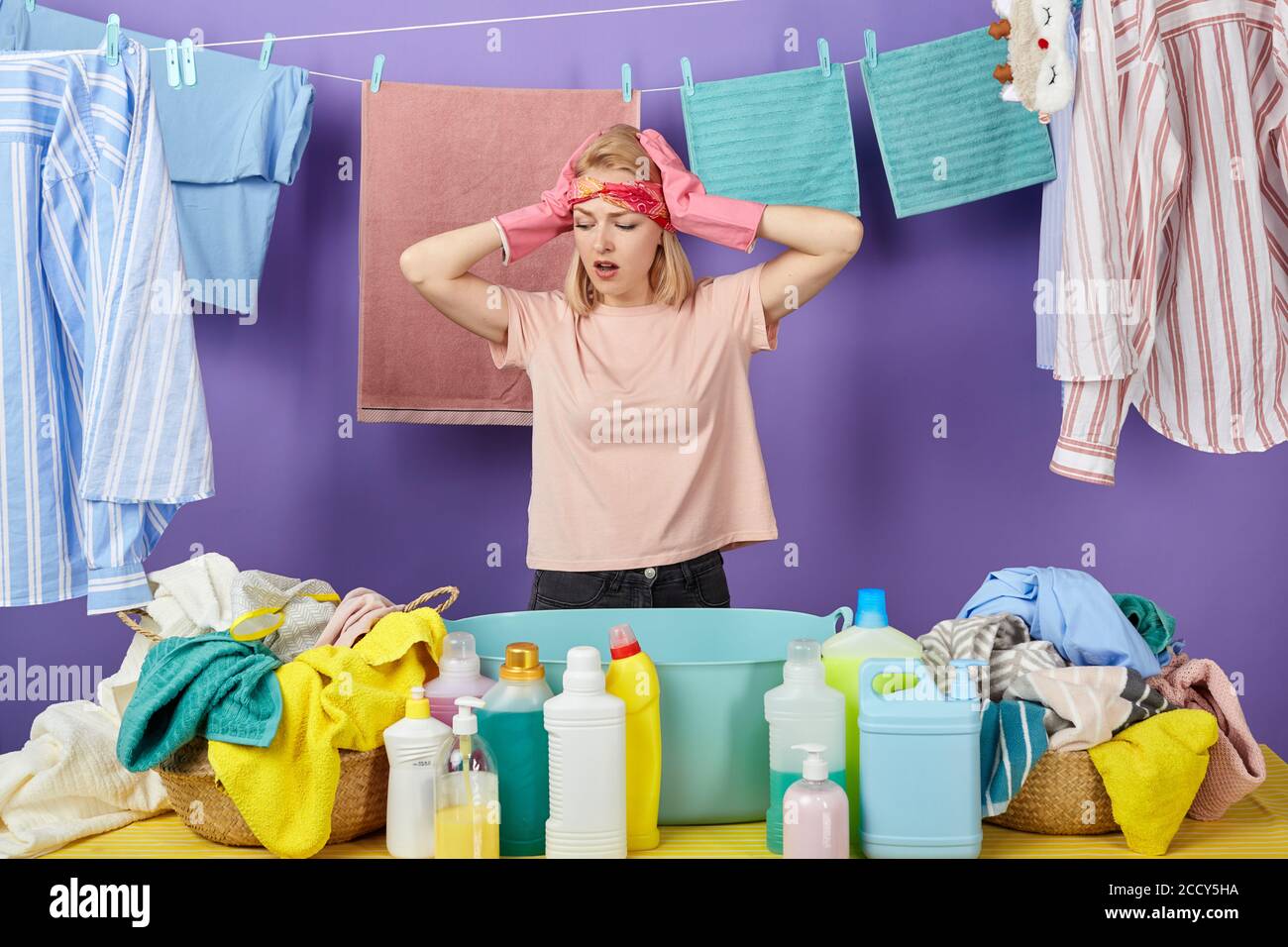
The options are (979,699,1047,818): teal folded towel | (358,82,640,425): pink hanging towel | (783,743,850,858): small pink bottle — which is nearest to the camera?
(783,743,850,858): small pink bottle

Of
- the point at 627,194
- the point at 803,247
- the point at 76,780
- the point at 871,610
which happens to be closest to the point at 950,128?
the point at 803,247

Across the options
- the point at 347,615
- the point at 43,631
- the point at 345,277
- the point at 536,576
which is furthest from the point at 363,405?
the point at 347,615

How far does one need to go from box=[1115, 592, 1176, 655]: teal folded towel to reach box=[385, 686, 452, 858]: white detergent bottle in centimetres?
72

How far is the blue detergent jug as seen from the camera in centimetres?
106

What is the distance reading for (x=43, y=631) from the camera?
2.43m

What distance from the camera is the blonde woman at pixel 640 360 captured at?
176cm

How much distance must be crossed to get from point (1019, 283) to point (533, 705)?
1.63 meters

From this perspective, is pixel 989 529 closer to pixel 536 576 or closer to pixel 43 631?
pixel 536 576

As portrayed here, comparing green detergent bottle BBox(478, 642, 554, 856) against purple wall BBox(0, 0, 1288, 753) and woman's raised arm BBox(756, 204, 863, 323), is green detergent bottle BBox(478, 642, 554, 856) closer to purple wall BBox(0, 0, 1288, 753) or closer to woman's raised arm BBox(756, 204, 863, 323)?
woman's raised arm BBox(756, 204, 863, 323)

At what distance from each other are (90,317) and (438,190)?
745 mm

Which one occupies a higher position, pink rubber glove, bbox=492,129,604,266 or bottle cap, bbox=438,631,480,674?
pink rubber glove, bbox=492,129,604,266

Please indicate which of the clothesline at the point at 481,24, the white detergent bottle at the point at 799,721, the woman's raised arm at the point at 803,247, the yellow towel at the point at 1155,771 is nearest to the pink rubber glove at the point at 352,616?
the white detergent bottle at the point at 799,721

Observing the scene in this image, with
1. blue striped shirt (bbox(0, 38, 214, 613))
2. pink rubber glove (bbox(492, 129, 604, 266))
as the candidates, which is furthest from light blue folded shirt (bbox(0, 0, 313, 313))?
pink rubber glove (bbox(492, 129, 604, 266))
